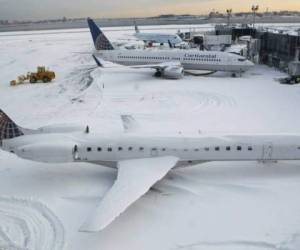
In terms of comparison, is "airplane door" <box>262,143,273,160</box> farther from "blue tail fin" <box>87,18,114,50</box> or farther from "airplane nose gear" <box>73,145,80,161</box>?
"blue tail fin" <box>87,18,114,50</box>

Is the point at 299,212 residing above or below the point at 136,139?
below

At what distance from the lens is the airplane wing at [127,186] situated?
10085 millimetres

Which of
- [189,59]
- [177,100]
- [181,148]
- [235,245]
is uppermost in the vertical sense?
[189,59]

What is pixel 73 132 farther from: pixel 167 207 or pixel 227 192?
pixel 227 192

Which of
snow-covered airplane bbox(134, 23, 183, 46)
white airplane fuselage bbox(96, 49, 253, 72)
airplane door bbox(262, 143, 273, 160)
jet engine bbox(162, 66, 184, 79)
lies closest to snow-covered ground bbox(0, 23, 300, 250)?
airplane door bbox(262, 143, 273, 160)

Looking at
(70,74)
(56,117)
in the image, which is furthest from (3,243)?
(70,74)

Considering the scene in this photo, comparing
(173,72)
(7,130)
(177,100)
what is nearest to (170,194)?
(7,130)

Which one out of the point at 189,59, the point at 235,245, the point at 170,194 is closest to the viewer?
the point at 235,245

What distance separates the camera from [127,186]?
1209cm

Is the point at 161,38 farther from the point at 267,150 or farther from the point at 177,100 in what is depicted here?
the point at 267,150

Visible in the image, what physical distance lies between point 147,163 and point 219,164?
3.60 m

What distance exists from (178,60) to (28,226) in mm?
27533

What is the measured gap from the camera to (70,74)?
128ft

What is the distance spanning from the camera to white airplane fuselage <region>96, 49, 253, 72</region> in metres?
35.2
